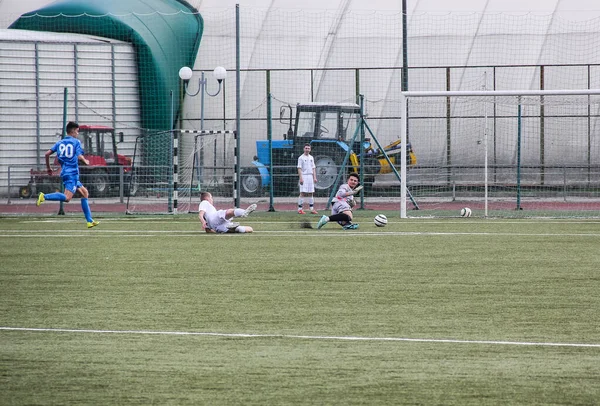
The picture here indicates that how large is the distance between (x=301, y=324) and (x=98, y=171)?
2584 cm

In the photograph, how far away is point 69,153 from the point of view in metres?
19.1

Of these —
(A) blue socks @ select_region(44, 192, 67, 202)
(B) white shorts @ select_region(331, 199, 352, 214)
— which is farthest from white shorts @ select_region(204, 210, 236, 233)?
(A) blue socks @ select_region(44, 192, 67, 202)

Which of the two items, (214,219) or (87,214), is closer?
(214,219)

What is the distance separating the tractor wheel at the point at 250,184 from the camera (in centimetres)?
3005

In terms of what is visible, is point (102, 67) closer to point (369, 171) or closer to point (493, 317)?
point (369, 171)

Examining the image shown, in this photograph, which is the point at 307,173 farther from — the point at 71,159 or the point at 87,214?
the point at 87,214

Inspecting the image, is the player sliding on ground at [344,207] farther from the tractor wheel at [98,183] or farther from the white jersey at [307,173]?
the tractor wheel at [98,183]

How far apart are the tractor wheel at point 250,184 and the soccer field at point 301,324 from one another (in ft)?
50.8

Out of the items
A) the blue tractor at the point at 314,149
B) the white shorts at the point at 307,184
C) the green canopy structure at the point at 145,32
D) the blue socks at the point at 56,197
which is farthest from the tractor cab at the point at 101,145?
the blue socks at the point at 56,197

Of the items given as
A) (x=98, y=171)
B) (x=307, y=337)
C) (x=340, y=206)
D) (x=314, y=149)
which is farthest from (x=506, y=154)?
(x=307, y=337)

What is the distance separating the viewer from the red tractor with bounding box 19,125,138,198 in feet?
102

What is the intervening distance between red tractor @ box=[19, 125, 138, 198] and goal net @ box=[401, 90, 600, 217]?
907 cm

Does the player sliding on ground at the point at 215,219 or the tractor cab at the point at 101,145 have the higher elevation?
the tractor cab at the point at 101,145

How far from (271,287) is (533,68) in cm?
2922
